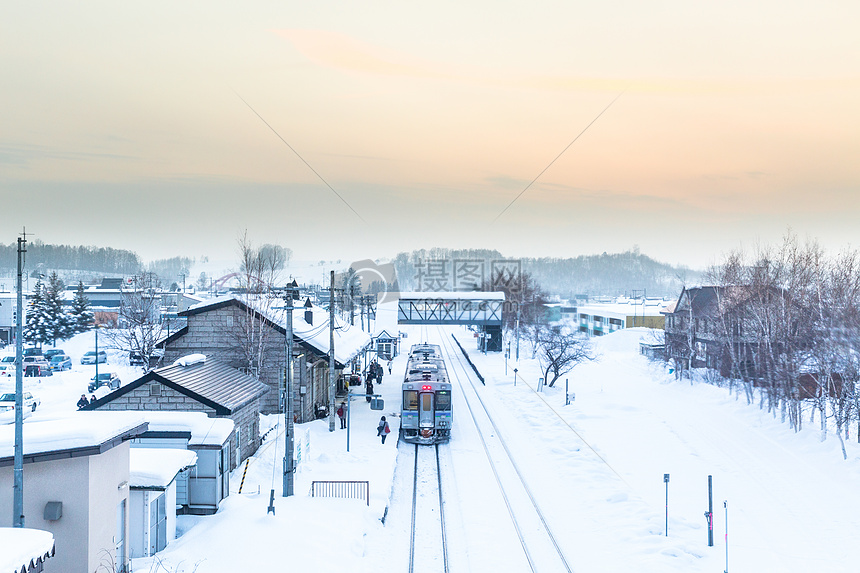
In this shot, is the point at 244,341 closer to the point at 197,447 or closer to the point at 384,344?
the point at 197,447

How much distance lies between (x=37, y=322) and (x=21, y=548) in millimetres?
63065

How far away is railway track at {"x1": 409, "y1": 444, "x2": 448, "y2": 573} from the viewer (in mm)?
13703

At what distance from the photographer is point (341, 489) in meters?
18.6

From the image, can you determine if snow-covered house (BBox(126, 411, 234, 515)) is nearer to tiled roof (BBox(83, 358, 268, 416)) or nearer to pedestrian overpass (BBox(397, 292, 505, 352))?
tiled roof (BBox(83, 358, 268, 416))

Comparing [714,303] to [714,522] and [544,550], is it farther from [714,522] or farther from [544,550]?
[544,550]

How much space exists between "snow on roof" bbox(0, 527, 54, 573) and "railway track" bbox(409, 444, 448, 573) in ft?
25.0

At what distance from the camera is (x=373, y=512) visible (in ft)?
52.8

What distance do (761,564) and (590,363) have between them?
130 feet

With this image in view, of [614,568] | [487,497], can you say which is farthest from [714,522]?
[487,497]

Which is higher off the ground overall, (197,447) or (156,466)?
(156,466)

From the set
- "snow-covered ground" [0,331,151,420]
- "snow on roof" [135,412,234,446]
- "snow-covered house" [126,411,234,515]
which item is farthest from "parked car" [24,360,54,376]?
"snow on roof" [135,412,234,446]

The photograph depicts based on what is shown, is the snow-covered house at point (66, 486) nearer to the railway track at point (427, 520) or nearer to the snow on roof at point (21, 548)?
the snow on roof at point (21, 548)

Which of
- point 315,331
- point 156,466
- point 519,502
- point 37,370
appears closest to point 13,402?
point 37,370

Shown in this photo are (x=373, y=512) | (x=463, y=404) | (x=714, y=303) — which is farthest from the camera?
(x=714, y=303)
